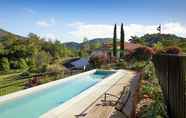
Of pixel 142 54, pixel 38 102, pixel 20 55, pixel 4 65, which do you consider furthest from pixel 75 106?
pixel 20 55

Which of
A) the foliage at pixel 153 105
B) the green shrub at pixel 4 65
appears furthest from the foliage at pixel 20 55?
the foliage at pixel 153 105

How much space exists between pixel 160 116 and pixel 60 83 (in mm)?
10957

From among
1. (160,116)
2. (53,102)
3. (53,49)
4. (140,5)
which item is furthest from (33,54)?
(160,116)

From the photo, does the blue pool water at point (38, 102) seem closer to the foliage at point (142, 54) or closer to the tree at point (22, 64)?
the foliage at point (142, 54)

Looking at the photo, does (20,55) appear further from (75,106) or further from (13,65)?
(75,106)

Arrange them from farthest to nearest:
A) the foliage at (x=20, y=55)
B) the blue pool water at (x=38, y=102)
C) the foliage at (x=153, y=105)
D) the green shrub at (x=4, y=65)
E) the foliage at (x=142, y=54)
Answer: the foliage at (x=20, y=55), the foliage at (x=142, y=54), the green shrub at (x=4, y=65), the blue pool water at (x=38, y=102), the foliage at (x=153, y=105)

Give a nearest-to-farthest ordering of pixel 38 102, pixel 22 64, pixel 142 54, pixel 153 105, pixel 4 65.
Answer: pixel 153 105 < pixel 38 102 < pixel 4 65 < pixel 22 64 < pixel 142 54

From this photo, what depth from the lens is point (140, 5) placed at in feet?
67.8

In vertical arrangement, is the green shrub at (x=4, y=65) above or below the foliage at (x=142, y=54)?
below

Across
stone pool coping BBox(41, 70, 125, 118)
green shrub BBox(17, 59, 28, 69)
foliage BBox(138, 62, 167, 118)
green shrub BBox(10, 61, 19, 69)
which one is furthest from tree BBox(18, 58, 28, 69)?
foliage BBox(138, 62, 167, 118)

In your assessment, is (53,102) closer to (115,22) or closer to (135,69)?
(135,69)

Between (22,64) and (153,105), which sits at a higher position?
(153,105)

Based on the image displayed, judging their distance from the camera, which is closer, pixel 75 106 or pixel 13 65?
pixel 75 106

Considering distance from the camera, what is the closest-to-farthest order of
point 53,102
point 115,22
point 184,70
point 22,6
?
point 184,70
point 53,102
point 22,6
point 115,22
